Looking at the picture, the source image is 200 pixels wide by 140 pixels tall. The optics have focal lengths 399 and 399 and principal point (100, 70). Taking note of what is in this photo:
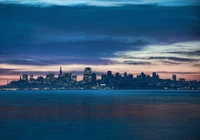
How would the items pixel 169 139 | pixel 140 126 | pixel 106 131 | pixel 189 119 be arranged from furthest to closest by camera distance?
pixel 189 119 < pixel 140 126 < pixel 106 131 < pixel 169 139

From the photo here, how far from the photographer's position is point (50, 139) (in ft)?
118

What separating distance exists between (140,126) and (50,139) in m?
12.9

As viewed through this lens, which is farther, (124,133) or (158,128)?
(158,128)

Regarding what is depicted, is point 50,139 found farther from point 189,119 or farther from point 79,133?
point 189,119

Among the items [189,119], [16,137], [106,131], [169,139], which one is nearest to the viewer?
[169,139]

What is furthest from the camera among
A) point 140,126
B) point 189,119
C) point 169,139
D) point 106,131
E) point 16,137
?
point 189,119

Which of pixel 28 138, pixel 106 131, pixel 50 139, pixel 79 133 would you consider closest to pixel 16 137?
pixel 28 138

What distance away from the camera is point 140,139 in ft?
117

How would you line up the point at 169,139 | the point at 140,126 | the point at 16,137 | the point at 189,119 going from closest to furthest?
the point at 169,139, the point at 16,137, the point at 140,126, the point at 189,119

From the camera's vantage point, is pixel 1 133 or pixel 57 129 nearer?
pixel 1 133

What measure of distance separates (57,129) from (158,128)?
10777mm

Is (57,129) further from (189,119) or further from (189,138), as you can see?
(189,119)

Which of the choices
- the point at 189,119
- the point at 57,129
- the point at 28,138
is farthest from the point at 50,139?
the point at 189,119

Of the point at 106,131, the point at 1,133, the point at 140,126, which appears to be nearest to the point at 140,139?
the point at 106,131
